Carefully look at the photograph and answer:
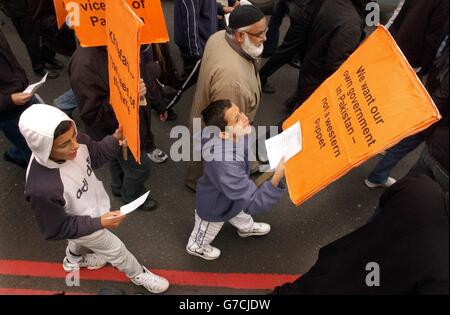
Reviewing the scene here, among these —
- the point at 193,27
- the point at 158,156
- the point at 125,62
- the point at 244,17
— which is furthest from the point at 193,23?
the point at 125,62

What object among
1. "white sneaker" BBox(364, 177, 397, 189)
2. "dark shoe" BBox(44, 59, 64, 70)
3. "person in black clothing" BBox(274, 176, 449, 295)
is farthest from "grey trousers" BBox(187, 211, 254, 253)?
"dark shoe" BBox(44, 59, 64, 70)

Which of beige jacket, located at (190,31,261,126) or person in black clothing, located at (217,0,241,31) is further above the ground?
beige jacket, located at (190,31,261,126)

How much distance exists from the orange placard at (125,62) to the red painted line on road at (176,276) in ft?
4.53

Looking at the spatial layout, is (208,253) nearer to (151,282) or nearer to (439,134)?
(151,282)

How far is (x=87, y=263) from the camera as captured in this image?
9.66 ft

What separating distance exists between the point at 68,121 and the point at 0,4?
277 centimetres

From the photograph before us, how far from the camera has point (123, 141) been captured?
8.08 feet

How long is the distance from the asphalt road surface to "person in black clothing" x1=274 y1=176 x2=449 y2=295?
4.17 feet

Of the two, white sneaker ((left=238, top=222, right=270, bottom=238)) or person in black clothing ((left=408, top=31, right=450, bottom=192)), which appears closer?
person in black clothing ((left=408, top=31, right=450, bottom=192))

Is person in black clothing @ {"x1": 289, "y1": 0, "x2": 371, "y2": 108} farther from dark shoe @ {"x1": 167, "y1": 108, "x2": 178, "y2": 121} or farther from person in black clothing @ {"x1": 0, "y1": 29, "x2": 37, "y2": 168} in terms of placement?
person in black clothing @ {"x1": 0, "y1": 29, "x2": 37, "y2": 168}

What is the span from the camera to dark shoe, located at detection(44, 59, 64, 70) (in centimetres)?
467

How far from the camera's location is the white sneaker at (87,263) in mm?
2891

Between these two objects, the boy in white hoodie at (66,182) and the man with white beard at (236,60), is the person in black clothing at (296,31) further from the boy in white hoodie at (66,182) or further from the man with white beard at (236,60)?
the boy in white hoodie at (66,182)

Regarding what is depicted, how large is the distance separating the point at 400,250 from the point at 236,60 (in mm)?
1659
